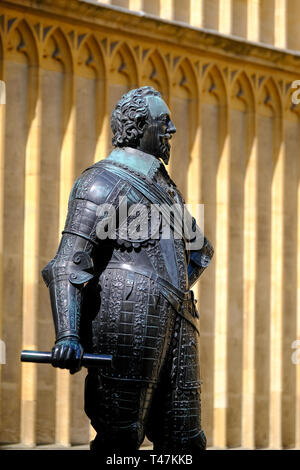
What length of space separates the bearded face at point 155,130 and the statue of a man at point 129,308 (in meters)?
0.12

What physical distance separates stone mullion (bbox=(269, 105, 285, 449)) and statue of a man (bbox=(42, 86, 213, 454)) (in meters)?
6.70

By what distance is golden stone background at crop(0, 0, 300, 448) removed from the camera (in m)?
11.3

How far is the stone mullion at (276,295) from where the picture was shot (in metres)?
13.2

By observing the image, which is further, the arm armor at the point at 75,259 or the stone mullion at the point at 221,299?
the stone mullion at the point at 221,299

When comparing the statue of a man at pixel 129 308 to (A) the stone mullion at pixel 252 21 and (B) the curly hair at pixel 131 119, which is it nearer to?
(B) the curly hair at pixel 131 119

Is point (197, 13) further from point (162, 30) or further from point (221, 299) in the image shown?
point (221, 299)

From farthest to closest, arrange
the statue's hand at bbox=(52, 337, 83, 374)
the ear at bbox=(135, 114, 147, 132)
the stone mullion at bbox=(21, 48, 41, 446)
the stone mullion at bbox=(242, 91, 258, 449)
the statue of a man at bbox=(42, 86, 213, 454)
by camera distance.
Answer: the stone mullion at bbox=(242, 91, 258, 449)
the stone mullion at bbox=(21, 48, 41, 446)
the ear at bbox=(135, 114, 147, 132)
the statue of a man at bbox=(42, 86, 213, 454)
the statue's hand at bbox=(52, 337, 83, 374)

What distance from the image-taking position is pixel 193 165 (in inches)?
501

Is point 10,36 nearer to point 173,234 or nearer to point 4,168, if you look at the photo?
point 4,168

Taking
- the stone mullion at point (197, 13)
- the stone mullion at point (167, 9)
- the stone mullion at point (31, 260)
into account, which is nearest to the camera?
the stone mullion at point (31, 260)

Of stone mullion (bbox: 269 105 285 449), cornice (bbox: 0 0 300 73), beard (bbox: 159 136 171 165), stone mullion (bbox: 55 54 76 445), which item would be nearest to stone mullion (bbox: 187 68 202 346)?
cornice (bbox: 0 0 300 73)

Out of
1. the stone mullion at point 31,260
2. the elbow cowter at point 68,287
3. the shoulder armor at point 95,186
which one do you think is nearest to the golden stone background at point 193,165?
the stone mullion at point 31,260

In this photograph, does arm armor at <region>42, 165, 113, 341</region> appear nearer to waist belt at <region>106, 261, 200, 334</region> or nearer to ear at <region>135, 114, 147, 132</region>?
waist belt at <region>106, 261, 200, 334</region>

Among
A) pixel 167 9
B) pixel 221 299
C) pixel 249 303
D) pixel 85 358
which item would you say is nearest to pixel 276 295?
pixel 249 303
